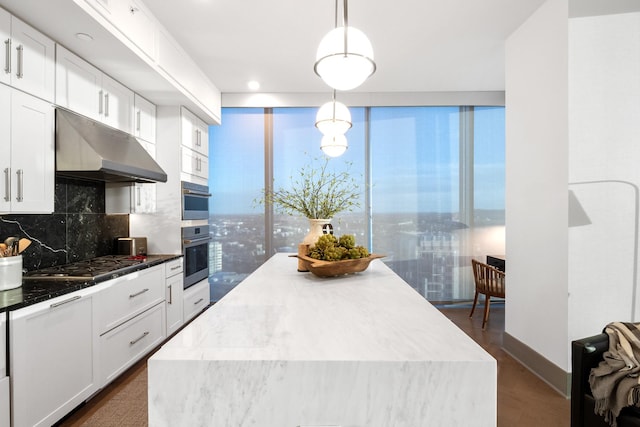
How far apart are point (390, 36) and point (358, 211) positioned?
7.44 feet

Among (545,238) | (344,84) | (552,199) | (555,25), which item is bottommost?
(545,238)

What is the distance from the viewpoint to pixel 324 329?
1017 millimetres

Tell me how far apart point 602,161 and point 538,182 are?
1.34 ft

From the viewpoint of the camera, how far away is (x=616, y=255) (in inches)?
93.7

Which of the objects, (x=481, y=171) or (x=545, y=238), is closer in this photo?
(x=545, y=238)

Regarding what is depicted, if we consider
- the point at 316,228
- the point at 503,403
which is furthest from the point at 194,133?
the point at 503,403

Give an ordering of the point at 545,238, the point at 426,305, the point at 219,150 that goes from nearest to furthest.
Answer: the point at 426,305 < the point at 545,238 < the point at 219,150

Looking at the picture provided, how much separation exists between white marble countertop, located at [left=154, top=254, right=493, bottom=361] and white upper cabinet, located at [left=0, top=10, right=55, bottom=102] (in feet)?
5.87

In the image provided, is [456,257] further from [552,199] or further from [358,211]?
[552,199]

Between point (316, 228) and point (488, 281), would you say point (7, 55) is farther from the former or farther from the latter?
point (488, 281)

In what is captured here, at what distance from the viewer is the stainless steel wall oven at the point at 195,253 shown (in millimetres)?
3752

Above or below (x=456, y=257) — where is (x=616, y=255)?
above

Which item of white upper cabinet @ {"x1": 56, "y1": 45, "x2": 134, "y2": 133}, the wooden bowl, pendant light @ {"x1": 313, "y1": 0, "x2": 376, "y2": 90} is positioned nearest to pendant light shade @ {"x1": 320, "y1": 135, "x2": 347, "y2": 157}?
the wooden bowl

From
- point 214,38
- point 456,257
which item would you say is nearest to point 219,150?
point 214,38
